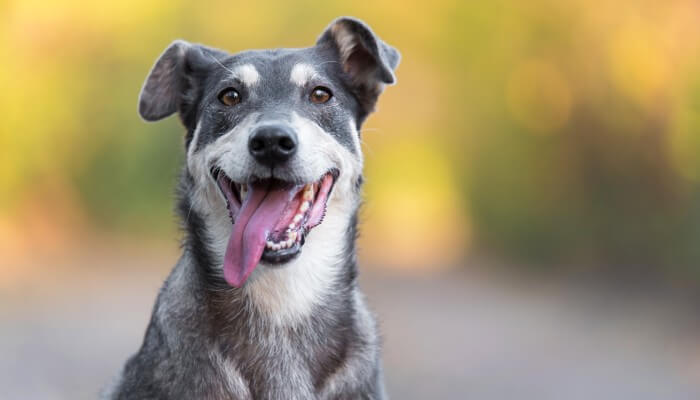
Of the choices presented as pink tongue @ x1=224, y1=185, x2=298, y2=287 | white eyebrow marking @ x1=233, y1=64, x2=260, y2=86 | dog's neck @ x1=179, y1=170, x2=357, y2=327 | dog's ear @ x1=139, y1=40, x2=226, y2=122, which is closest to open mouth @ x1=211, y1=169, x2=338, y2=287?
pink tongue @ x1=224, y1=185, x2=298, y2=287

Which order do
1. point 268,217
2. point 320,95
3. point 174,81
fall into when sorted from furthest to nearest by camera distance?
point 174,81 < point 320,95 < point 268,217

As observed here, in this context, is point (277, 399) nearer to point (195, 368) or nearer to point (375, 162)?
point (195, 368)

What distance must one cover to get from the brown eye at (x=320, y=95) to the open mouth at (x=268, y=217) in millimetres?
502

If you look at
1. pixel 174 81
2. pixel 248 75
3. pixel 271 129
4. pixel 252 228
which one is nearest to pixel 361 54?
pixel 248 75

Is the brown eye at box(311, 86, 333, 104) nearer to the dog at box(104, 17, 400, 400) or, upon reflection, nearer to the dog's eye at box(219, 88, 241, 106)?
the dog at box(104, 17, 400, 400)

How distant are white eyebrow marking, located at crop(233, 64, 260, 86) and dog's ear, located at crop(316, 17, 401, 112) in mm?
669

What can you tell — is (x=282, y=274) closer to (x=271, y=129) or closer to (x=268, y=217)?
(x=268, y=217)

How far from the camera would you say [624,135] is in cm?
1201

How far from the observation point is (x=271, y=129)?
16.2ft

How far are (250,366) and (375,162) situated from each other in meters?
10.9

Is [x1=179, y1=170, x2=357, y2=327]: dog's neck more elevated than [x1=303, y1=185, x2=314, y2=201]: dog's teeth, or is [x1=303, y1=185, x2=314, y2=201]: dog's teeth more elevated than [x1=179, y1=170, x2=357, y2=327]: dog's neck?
[x1=303, y1=185, x2=314, y2=201]: dog's teeth

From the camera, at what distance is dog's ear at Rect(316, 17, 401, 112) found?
5.83 metres

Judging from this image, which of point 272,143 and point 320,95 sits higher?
point 320,95

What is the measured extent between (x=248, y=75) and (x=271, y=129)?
0.64 meters
